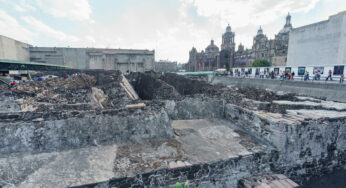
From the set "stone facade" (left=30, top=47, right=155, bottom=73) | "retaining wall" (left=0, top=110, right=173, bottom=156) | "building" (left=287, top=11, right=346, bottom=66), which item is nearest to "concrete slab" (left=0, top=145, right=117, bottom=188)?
"retaining wall" (left=0, top=110, right=173, bottom=156)

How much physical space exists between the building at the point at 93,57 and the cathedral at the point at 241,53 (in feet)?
97.1

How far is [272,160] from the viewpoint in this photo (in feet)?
14.1

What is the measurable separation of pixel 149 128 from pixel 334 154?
20.4 feet

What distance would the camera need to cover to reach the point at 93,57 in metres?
43.8

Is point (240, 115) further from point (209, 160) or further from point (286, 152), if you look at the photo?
point (209, 160)

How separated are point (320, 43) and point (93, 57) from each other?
4974 centimetres

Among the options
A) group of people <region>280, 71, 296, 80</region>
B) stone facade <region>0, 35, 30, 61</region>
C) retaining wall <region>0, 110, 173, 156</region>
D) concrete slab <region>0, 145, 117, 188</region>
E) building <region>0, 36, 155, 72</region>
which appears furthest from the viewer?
building <region>0, 36, 155, 72</region>

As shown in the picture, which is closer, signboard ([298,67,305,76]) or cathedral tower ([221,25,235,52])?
signboard ([298,67,305,76])

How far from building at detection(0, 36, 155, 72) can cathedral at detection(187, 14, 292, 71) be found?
97.1ft

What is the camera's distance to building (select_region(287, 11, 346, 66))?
20470 mm

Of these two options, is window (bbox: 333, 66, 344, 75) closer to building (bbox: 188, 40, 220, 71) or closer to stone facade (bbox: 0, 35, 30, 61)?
building (bbox: 188, 40, 220, 71)

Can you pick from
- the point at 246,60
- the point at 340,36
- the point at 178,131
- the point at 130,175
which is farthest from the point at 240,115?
the point at 246,60

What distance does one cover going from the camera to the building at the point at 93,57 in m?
43.4

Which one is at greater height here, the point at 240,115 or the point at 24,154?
the point at 240,115
